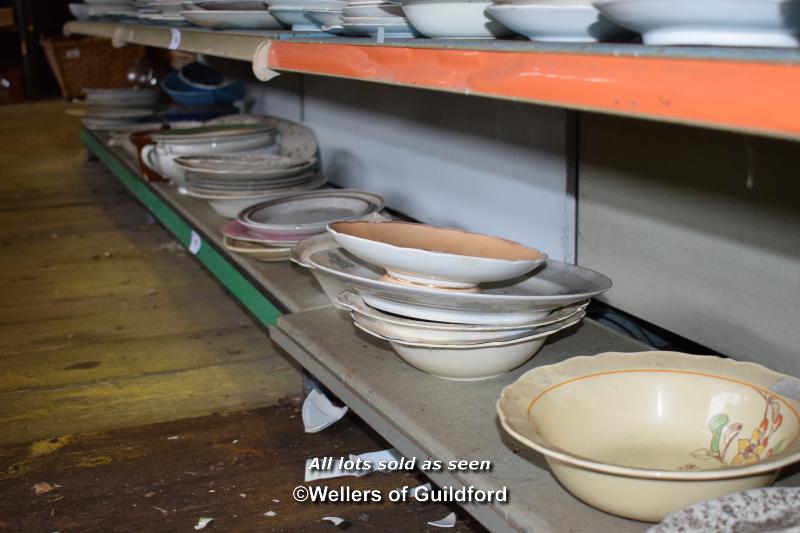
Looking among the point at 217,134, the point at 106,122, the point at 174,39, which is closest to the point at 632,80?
the point at 174,39

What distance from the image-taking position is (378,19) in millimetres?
1406

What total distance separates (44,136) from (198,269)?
A: 12.4ft

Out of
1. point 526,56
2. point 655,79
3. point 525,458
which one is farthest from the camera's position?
point 525,458

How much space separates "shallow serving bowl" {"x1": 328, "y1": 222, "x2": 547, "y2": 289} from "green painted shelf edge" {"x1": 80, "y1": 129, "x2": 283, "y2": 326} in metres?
0.43

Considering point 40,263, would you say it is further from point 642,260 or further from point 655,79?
point 655,79

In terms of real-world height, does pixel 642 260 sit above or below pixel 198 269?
above

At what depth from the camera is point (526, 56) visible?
96cm

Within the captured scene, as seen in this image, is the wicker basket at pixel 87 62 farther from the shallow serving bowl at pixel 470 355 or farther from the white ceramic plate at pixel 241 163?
the shallow serving bowl at pixel 470 355

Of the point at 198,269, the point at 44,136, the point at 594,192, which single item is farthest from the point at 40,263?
the point at 44,136

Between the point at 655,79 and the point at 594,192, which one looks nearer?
the point at 655,79

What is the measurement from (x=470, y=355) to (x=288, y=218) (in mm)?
1017

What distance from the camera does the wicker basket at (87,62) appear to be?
312 inches

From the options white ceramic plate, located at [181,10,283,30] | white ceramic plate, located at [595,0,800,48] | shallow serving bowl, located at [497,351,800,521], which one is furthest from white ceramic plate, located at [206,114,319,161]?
white ceramic plate, located at [595,0,800,48]

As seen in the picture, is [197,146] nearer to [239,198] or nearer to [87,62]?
[239,198]
